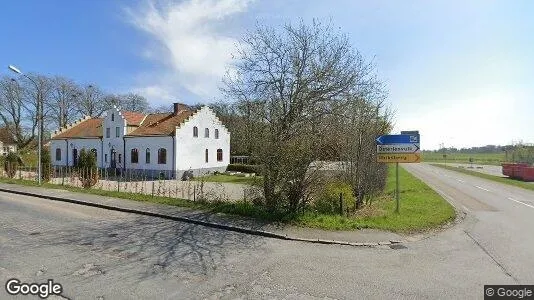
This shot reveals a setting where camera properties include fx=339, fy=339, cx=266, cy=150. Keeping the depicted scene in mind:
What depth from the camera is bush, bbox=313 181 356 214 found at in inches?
473

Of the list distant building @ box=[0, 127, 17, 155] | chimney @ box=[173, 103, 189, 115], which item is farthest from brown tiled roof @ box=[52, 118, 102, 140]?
distant building @ box=[0, 127, 17, 155]

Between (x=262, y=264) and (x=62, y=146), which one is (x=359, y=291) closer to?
(x=262, y=264)

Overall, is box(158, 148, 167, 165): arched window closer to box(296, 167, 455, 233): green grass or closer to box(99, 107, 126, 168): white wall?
box(99, 107, 126, 168): white wall

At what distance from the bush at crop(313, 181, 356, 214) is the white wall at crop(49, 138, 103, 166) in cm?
3116

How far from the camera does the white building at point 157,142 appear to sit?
31.8 meters

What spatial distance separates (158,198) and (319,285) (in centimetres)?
1145

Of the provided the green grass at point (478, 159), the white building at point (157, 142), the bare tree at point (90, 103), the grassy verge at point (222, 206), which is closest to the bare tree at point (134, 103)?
the bare tree at point (90, 103)

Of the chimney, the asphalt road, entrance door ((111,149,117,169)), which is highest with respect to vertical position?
the chimney

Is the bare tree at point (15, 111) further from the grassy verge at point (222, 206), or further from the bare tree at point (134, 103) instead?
the grassy verge at point (222, 206)

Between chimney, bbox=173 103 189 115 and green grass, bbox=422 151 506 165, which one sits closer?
chimney, bbox=173 103 189 115

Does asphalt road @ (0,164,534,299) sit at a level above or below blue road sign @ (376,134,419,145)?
below

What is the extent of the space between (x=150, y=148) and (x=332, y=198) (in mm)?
24554

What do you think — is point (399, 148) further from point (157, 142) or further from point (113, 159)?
point (113, 159)

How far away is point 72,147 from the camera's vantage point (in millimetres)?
39469
